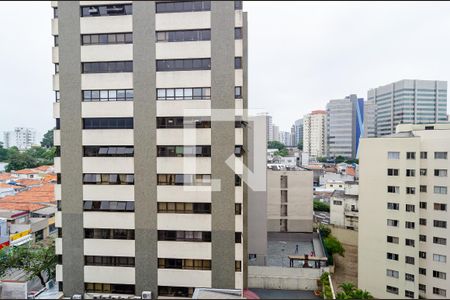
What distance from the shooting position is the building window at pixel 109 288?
43.0ft

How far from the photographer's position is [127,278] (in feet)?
42.8

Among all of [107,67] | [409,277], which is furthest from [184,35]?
[409,277]

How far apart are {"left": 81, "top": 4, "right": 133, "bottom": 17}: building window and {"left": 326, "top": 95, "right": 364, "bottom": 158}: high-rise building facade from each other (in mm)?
67248

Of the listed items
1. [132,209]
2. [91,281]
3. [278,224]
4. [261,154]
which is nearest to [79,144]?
[132,209]

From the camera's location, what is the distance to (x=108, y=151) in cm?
1317

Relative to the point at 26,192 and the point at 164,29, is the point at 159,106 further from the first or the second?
the point at 26,192

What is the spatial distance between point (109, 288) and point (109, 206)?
4.20 metres

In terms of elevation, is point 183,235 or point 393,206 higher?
point 393,206

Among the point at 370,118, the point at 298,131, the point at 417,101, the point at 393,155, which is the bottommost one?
the point at 393,155

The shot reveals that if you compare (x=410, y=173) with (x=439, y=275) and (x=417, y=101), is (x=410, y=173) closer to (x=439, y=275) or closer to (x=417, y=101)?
(x=439, y=275)

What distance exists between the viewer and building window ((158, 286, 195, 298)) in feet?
42.3

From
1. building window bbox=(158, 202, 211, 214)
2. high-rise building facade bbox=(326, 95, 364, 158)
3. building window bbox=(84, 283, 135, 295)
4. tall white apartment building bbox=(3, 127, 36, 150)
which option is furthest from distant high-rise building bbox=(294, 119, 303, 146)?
tall white apartment building bbox=(3, 127, 36, 150)

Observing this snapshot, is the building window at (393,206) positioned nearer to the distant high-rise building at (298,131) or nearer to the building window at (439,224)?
the building window at (439,224)

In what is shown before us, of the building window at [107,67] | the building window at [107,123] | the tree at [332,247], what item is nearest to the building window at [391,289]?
the tree at [332,247]
